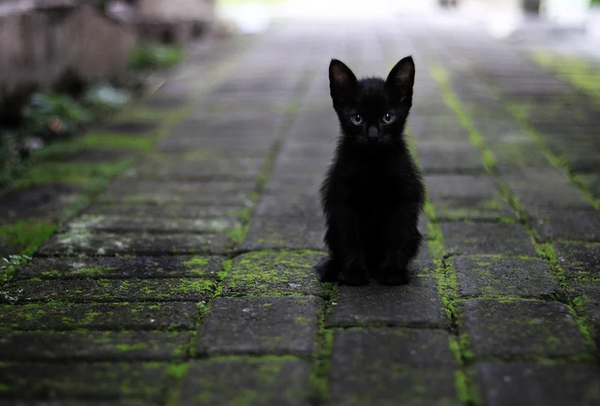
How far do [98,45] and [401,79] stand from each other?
16.0 ft

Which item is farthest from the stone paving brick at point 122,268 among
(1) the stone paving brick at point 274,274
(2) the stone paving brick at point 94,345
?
(2) the stone paving brick at point 94,345

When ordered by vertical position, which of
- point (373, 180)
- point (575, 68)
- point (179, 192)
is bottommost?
point (575, 68)

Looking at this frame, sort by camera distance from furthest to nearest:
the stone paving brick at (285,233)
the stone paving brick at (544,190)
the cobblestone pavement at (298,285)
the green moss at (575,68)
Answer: the green moss at (575,68), the stone paving brick at (544,190), the stone paving brick at (285,233), the cobblestone pavement at (298,285)

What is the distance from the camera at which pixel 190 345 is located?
215 cm

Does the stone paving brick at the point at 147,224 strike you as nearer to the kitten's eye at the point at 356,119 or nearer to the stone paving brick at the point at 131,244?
the stone paving brick at the point at 131,244

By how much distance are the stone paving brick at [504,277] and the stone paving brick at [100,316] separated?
1.02 m

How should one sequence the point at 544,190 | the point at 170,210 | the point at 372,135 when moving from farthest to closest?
the point at 544,190
the point at 170,210
the point at 372,135

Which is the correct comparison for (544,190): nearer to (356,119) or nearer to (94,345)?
(356,119)

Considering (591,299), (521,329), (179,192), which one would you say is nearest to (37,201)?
(179,192)

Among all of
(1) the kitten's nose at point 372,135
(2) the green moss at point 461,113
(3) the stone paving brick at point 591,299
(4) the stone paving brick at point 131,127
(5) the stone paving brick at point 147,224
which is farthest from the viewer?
(4) the stone paving brick at point 131,127

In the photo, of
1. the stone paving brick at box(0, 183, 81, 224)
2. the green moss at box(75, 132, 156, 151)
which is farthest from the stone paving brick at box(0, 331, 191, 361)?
the green moss at box(75, 132, 156, 151)

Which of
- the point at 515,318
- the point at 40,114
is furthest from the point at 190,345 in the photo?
the point at 40,114

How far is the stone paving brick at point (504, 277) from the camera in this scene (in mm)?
2525

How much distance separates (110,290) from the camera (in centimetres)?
259
